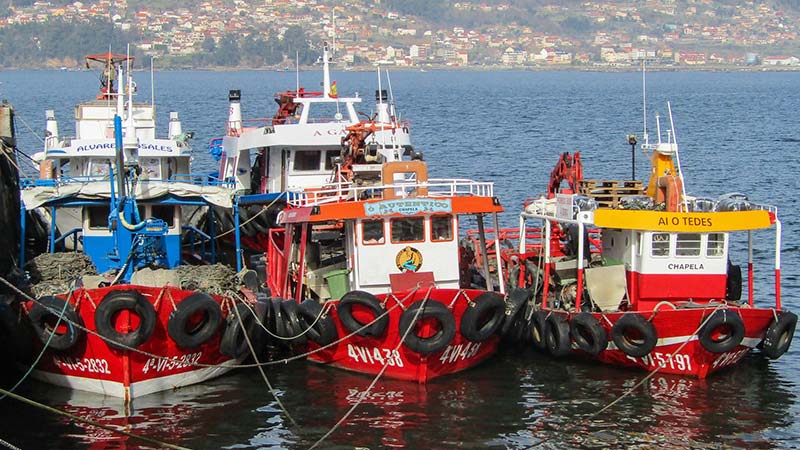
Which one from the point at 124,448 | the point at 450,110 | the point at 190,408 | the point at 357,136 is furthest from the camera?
the point at 450,110

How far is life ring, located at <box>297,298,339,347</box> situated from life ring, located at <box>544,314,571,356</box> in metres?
4.25

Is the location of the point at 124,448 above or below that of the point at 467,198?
below

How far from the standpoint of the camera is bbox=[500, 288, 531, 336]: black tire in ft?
82.7

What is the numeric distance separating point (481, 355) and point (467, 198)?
3.11 metres

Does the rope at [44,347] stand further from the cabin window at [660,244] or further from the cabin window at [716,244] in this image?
the cabin window at [716,244]

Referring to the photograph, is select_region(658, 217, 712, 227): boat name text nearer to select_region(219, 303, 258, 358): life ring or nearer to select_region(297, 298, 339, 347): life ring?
select_region(297, 298, 339, 347): life ring

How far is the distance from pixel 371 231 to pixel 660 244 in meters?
5.59

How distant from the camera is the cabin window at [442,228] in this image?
25.5m


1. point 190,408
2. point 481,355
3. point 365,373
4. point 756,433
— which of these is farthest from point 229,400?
point 756,433

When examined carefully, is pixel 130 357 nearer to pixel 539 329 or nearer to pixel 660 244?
pixel 539 329

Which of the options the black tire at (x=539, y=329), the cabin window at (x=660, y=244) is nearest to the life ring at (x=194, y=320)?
the black tire at (x=539, y=329)

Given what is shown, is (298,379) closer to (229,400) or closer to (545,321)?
(229,400)

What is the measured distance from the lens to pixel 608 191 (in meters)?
29.3

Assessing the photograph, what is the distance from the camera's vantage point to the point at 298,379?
25.4 m
